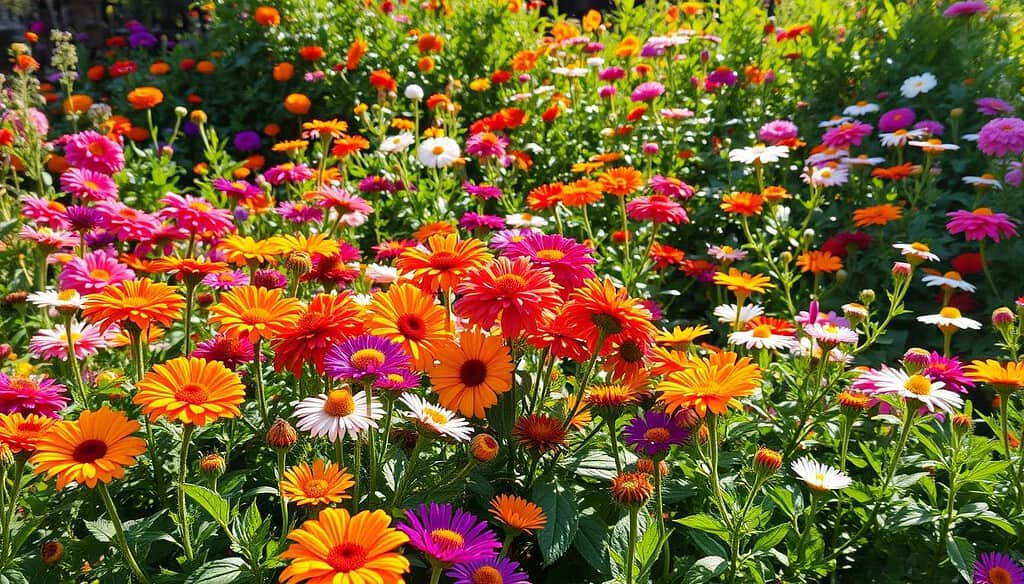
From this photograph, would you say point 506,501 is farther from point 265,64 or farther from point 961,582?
point 265,64

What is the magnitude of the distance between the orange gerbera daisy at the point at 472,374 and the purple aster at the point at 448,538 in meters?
0.20

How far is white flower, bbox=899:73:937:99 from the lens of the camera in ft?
11.4

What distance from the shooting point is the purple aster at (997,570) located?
4.55ft

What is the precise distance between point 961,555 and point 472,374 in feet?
3.35

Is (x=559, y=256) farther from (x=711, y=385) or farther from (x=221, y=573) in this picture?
(x=221, y=573)

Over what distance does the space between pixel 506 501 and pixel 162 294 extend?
0.77m

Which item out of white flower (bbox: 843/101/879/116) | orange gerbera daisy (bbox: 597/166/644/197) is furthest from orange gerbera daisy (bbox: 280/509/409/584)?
white flower (bbox: 843/101/879/116)

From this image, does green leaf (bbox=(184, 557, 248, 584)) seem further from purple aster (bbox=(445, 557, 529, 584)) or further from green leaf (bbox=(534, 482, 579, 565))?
green leaf (bbox=(534, 482, 579, 565))

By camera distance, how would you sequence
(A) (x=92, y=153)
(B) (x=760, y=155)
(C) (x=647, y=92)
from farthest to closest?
(C) (x=647, y=92), (A) (x=92, y=153), (B) (x=760, y=155)

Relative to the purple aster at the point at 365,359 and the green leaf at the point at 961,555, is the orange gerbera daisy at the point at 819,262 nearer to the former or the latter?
the green leaf at the point at 961,555

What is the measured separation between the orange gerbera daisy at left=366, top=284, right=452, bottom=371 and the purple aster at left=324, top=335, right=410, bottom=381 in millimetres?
21

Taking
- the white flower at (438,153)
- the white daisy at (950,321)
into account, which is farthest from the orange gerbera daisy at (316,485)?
the white flower at (438,153)

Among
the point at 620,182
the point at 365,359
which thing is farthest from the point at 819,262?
the point at 365,359

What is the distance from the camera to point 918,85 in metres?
3.50
